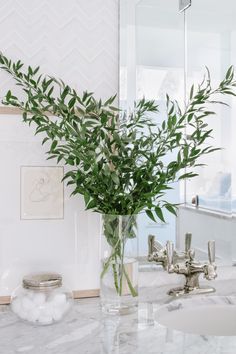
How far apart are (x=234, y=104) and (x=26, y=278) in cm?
95

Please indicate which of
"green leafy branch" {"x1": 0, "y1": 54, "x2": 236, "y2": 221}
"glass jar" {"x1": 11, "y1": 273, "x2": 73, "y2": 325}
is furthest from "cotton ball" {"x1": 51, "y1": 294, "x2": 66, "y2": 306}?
"green leafy branch" {"x1": 0, "y1": 54, "x2": 236, "y2": 221}

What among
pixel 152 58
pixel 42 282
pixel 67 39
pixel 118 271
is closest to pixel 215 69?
pixel 152 58

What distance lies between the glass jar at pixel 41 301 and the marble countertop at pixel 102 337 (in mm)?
26

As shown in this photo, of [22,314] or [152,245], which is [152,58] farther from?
[22,314]

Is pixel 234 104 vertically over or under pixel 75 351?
over

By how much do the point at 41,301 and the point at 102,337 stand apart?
0.65 feet

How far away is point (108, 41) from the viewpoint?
1529 millimetres

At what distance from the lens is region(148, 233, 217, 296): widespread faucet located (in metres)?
1.44

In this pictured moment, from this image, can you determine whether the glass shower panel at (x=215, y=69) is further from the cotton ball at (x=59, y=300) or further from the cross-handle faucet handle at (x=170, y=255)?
the cotton ball at (x=59, y=300)

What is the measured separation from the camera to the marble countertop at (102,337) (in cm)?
108

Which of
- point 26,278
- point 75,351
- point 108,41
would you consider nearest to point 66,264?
point 26,278

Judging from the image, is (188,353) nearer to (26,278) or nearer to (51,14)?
(26,278)

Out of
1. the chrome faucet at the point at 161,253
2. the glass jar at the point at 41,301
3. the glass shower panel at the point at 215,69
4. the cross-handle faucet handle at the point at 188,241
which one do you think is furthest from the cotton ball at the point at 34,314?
the glass shower panel at the point at 215,69

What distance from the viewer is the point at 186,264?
147 centimetres
